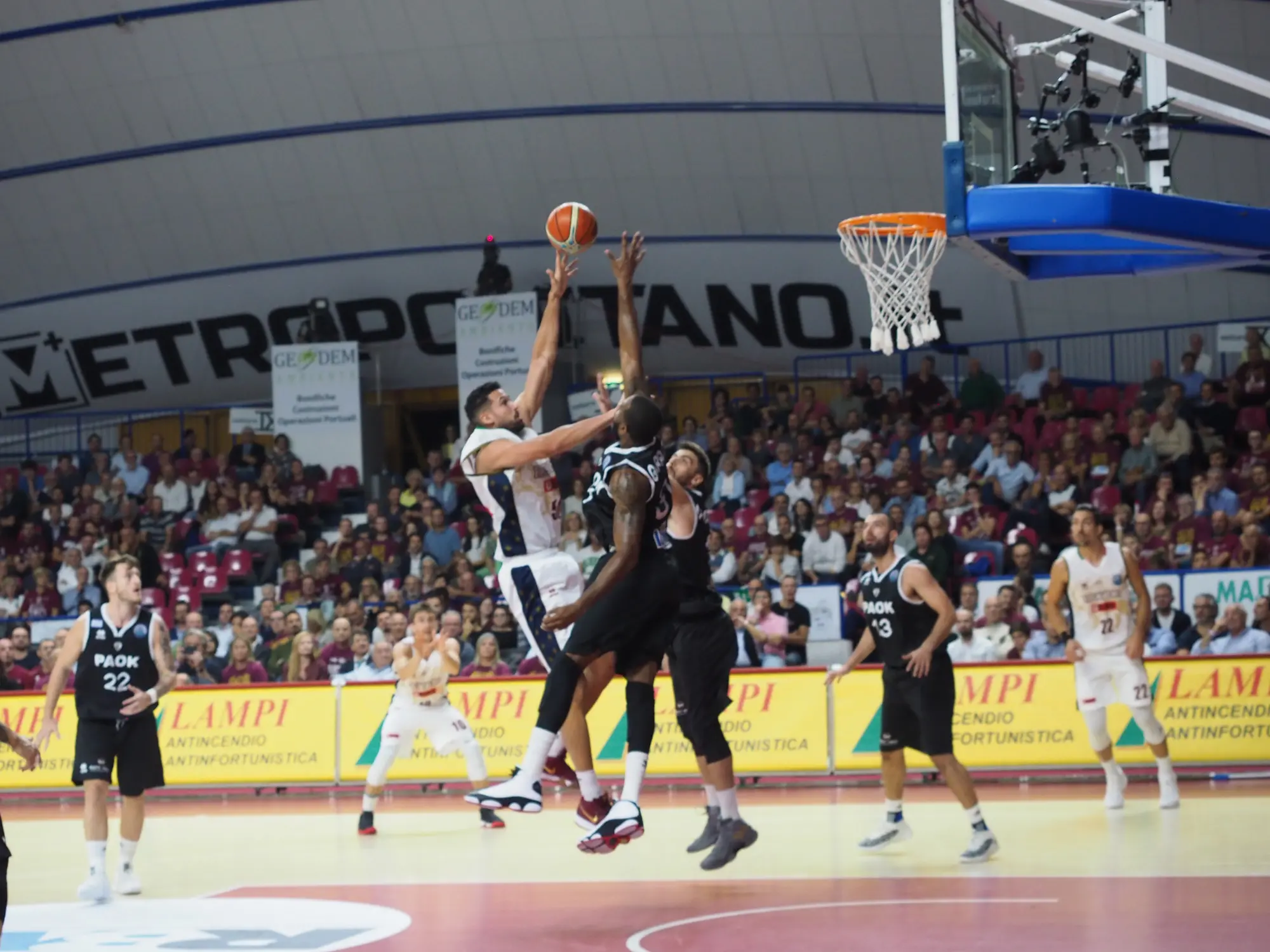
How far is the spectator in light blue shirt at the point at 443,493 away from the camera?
2339 centimetres

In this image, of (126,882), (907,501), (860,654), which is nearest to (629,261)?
(860,654)

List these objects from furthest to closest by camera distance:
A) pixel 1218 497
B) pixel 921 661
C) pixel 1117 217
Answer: pixel 1218 497 → pixel 921 661 → pixel 1117 217

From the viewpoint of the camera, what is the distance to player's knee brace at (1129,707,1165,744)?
12758 millimetres

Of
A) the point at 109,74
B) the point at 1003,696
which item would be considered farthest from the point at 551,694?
the point at 109,74

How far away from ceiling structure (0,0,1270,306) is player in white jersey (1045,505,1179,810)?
11054mm

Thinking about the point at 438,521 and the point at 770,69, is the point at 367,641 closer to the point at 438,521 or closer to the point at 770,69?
the point at 438,521

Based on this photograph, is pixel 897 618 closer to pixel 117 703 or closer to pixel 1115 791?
pixel 1115 791

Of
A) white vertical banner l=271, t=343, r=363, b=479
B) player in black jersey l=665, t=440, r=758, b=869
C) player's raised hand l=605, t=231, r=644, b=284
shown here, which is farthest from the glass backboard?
white vertical banner l=271, t=343, r=363, b=479

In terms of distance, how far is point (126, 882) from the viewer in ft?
33.9

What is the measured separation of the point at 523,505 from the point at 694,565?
144 centimetres

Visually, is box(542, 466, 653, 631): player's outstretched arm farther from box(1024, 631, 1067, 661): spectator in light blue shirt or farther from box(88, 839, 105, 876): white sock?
box(1024, 631, 1067, 661): spectator in light blue shirt

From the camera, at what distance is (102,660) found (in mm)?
10320

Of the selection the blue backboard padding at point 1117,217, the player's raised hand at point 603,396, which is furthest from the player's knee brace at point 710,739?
the blue backboard padding at point 1117,217

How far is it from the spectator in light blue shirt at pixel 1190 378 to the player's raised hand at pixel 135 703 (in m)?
14.7
